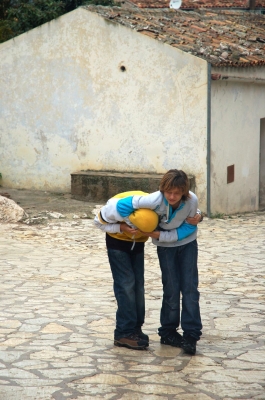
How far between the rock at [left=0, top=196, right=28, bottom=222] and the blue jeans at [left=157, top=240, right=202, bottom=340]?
286 inches

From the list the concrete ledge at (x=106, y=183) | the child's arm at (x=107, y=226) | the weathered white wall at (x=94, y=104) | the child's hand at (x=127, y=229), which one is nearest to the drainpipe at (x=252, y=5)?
the weathered white wall at (x=94, y=104)

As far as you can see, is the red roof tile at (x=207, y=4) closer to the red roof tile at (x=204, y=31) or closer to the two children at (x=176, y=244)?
the red roof tile at (x=204, y=31)

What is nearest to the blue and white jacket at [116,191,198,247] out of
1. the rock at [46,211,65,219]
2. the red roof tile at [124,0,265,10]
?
the rock at [46,211,65,219]

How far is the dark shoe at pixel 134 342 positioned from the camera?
5.70 m

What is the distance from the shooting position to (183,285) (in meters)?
5.68

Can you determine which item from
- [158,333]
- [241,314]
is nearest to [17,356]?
[158,333]

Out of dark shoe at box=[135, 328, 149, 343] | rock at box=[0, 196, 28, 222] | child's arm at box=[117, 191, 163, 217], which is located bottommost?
rock at box=[0, 196, 28, 222]

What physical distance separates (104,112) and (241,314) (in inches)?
348

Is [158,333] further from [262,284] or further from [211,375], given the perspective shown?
[262,284]

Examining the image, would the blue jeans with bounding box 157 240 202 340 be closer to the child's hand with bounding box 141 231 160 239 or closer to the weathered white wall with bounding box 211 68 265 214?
the child's hand with bounding box 141 231 160 239

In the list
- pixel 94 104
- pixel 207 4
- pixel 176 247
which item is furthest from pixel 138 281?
pixel 207 4

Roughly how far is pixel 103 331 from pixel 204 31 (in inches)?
455

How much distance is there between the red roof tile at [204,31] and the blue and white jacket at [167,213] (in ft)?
28.8

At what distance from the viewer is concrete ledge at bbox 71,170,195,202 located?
1423cm
